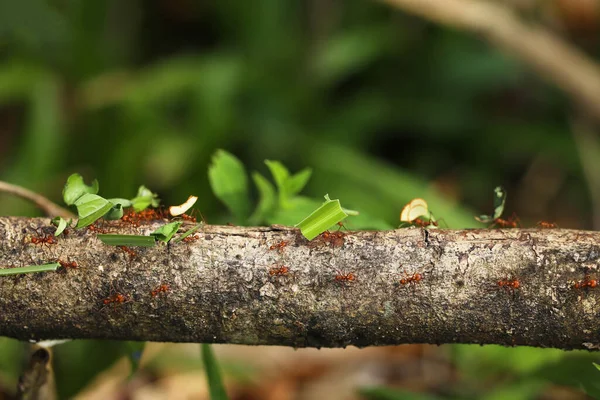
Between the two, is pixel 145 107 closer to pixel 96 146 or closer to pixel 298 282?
pixel 96 146

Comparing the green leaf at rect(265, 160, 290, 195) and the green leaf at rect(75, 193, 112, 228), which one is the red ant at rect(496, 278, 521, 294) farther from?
the green leaf at rect(75, 193, 112, 228)

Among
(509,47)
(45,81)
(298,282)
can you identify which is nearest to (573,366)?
(298,282)

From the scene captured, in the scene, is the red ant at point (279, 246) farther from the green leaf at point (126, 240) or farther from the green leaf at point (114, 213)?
the green leaf at point (114, 213)

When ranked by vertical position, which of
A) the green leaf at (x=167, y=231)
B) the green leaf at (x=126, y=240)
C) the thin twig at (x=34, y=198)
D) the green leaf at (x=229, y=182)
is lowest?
the green leaf at (x=126, y=240)

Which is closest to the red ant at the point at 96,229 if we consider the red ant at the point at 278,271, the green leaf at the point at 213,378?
the red ant at the point at 278,271

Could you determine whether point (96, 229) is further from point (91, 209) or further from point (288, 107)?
point (288, 107)

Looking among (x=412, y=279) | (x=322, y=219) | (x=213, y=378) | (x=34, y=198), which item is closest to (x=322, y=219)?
(x=322, y=219)
